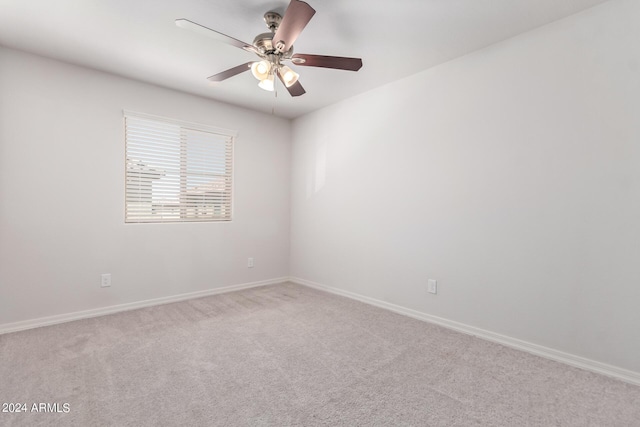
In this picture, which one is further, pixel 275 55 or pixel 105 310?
pixel 105 310

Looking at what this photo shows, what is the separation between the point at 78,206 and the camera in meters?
3.04

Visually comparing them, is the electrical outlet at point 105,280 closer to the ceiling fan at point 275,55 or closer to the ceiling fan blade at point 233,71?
the ceiling fan blade at point 233,71

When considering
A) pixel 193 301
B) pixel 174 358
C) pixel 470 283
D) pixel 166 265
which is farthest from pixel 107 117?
pixel 470 283

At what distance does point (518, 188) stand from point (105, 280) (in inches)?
155

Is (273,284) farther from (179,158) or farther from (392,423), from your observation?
(392,423)

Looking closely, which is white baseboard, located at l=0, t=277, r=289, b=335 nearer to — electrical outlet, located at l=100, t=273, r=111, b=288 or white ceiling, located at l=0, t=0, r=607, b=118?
electrical outlet, located at l=100, t=273, r=111, b=288

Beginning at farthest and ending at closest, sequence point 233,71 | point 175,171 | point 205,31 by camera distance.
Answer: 1. point 175,171
2. point 233,71
3. point 205,31

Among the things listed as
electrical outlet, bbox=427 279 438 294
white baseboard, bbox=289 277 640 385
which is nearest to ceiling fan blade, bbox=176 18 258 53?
electrical outlet, bbox=427 279 438 294

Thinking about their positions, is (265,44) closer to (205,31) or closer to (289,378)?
(205,31)

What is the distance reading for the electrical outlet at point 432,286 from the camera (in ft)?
9.89

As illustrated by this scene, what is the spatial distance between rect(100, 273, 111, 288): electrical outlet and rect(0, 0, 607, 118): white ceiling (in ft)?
6.77

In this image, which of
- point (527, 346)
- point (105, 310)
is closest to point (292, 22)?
point (527, 346)

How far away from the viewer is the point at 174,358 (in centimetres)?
225

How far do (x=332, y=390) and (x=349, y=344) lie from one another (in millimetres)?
652
